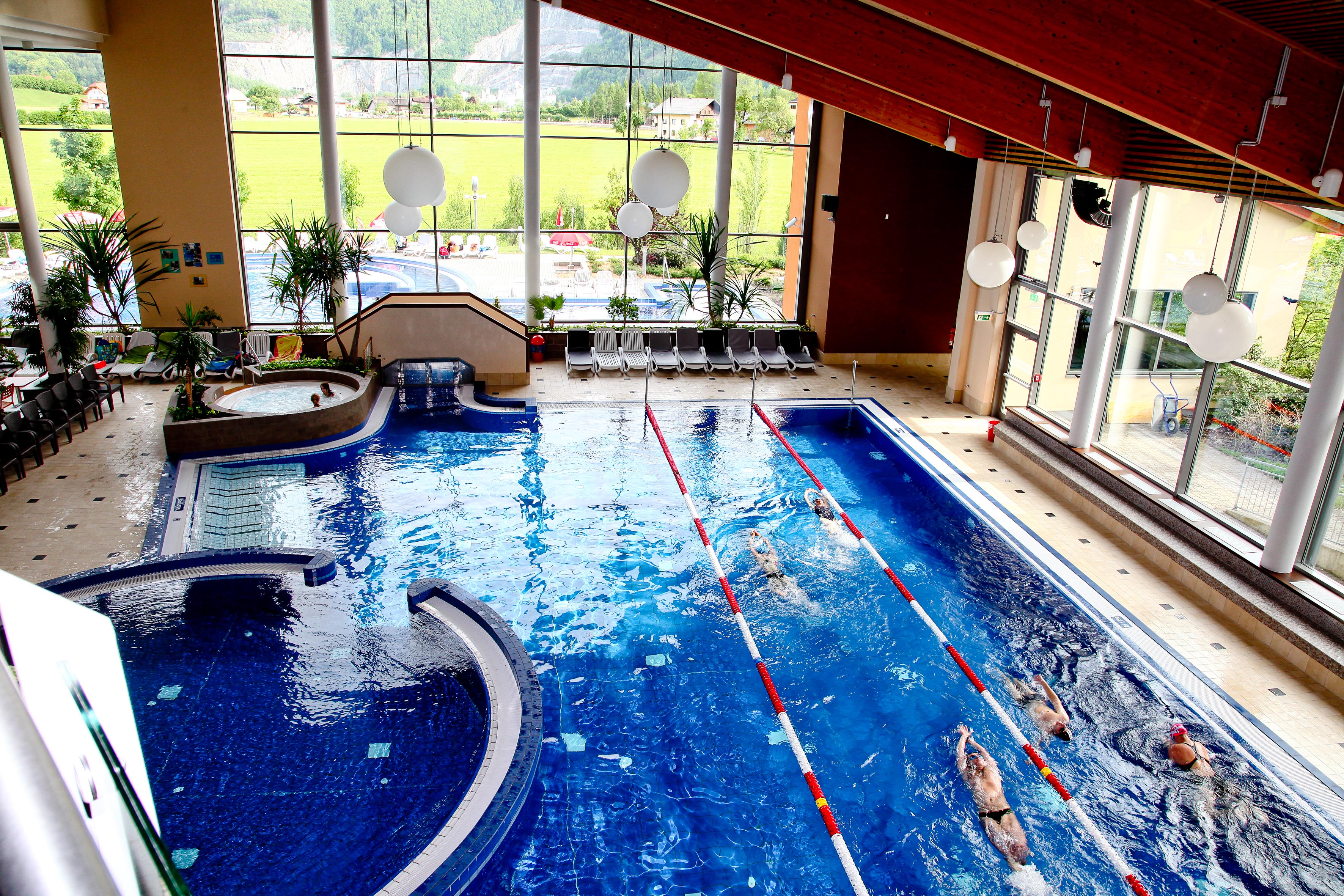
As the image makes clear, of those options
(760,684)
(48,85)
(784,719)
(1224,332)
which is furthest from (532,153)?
(1224,332)

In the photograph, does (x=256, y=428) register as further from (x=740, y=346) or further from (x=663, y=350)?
(x=740, y=346)

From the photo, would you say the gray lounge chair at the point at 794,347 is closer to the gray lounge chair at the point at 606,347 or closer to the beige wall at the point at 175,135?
the gray lounge chair at the point at 606,347

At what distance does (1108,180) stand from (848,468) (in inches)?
197

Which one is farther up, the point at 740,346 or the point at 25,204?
the point at 25,204

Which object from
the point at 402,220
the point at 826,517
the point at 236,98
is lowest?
the point at 826,517

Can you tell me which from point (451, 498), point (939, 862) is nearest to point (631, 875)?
point (939, 862)

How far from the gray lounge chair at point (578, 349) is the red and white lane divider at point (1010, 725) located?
20.8 feet

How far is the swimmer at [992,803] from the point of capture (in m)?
6.23

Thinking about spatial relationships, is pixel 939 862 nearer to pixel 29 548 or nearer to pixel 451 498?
pixel 451 498

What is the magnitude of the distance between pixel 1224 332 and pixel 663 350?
38.0ft

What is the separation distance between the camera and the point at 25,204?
14.0 m

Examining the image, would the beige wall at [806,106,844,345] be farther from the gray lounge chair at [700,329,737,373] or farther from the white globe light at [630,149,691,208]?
the white globe light at [630,149,691,208]

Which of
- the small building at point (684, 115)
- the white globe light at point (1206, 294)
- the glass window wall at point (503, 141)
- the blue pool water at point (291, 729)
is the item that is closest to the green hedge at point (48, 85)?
the glass window wall at point (503, 141)

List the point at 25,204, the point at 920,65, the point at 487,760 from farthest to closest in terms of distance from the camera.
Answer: the point at 25,204
the point at 920,65
the point at 487,760
